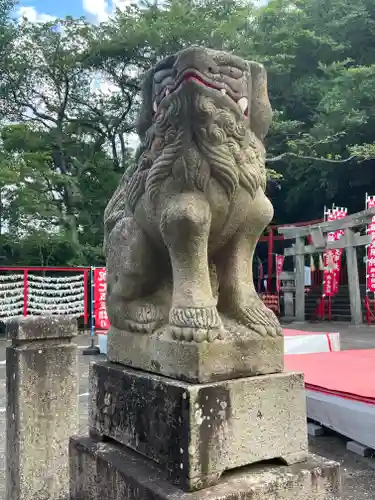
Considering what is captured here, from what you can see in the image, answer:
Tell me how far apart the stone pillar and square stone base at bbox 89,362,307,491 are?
2.60 ft

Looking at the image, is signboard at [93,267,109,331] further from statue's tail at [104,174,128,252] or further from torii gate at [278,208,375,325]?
statue's tail at [104,174,128,252]

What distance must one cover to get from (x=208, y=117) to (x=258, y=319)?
0.76 m

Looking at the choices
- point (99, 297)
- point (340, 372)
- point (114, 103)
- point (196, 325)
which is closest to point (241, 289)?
point (196, 325)

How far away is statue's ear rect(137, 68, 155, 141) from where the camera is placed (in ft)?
6.22

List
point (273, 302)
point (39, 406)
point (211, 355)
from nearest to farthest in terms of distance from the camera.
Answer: point (211, 355)
point (39, 406)
point (273, 302)

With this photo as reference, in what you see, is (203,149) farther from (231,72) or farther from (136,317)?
(136,317)

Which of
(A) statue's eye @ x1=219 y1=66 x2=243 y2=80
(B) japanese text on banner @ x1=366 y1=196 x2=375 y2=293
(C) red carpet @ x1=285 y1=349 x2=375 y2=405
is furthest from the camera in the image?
(B) japanese text on banner @ x1=366 y1=196 x2=375 y2=293

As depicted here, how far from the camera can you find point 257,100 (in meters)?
1.87

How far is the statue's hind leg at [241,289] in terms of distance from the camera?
5.82 feet

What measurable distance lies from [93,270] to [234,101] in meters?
8.72

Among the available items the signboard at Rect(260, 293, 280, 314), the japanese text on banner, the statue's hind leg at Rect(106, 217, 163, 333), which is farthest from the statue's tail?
the signboard at Rect(260, 293, 280, 314)

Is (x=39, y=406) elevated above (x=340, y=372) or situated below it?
above

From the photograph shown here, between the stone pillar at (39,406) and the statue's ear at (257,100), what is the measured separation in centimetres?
146

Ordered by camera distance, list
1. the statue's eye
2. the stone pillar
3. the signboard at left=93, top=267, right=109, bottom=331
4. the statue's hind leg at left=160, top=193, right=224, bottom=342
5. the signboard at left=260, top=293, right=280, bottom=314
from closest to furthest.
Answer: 1. the statue's hind leg at left=160, top=193, right=224, bottom=342
2. the statue's eye
3. the stone pillar
4. the signboard at left=93, top=267, right=109, bottom=331
5. the signboard at left=260, top=293, right=280, bottom=314
